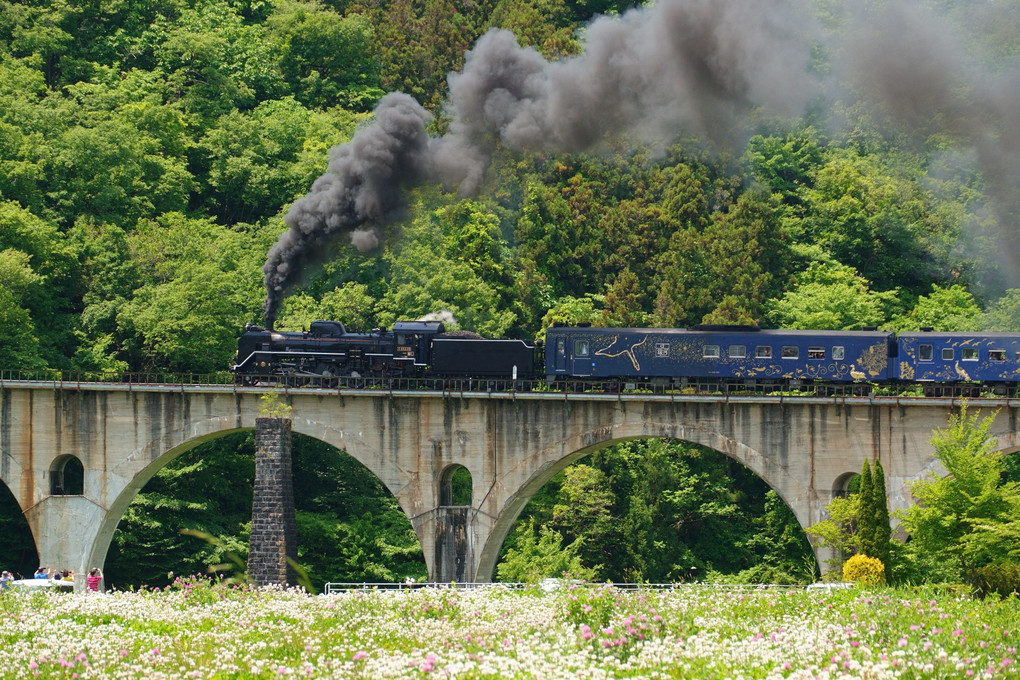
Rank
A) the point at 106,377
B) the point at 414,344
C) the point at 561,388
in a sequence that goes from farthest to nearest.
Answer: the point at 106,377 < the point at 414,344 < the point at 561,388

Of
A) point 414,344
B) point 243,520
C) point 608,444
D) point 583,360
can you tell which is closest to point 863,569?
point 608,444

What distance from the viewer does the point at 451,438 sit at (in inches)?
2004

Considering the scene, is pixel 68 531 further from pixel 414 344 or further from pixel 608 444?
pixel 608 444

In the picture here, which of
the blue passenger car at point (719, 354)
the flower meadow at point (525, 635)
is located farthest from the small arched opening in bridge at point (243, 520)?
the flower meadow at point (525, 635)

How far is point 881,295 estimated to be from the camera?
252ft

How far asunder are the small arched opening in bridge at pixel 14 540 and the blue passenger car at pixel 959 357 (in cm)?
3889

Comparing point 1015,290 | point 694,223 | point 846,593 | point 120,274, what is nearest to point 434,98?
point 694,223

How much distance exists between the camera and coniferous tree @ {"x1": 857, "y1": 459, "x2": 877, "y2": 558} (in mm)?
39906

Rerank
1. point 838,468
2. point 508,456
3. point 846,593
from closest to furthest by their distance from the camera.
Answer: point 846,593 → point 838,468 → point 508,456

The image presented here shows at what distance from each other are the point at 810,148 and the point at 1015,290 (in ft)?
65.6

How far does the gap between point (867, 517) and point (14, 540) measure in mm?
39757

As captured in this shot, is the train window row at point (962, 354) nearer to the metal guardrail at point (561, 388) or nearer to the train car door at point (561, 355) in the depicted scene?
the metal guardrail at point (561, 388)

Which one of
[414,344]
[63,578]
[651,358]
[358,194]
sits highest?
[358,194]

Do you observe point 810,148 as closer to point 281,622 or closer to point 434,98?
point 434,98
